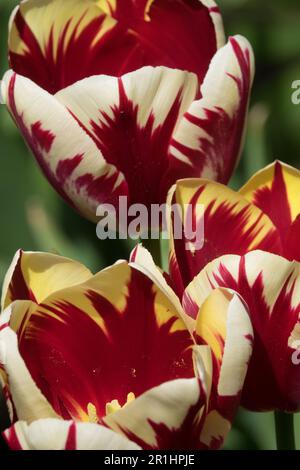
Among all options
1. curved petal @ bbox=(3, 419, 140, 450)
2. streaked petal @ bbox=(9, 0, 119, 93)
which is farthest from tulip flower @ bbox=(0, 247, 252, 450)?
streaked petal @ bbox=(9, 0, 119, 93)

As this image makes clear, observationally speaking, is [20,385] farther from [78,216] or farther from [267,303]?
[78,216]

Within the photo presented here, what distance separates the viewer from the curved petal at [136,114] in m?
0.58

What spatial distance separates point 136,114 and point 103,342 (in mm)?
123

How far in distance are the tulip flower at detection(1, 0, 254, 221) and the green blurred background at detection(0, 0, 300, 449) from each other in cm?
18

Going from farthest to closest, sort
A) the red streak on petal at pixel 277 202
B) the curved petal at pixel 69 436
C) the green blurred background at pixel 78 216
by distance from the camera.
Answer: the green blurred background at pixel 78 216, the red streak on petal at pixel 277 202, the curved petal at pixel 69 436

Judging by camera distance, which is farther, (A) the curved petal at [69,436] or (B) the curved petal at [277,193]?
(B) the curved petal at [277,193]

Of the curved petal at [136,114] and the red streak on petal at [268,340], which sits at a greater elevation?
the curved petal at [136,114]

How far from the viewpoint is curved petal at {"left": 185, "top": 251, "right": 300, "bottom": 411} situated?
500 millimetres

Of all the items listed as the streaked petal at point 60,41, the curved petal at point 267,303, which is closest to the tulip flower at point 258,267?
the curved petal at point 267,303

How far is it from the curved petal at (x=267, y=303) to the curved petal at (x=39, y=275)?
56 mm

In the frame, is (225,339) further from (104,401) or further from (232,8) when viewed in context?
(232,8)

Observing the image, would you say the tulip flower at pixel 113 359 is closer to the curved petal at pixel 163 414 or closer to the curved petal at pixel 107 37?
the curved petal at pixel 163 414

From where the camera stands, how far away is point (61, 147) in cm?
59

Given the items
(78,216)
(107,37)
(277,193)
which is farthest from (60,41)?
(78,216)
